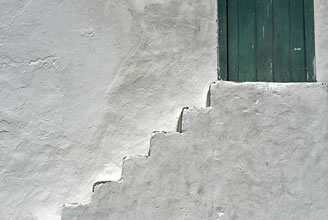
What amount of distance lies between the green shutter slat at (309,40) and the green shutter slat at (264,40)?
0.89 ft

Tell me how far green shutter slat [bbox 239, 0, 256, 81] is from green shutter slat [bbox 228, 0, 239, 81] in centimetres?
3

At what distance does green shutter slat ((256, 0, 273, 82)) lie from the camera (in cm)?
360

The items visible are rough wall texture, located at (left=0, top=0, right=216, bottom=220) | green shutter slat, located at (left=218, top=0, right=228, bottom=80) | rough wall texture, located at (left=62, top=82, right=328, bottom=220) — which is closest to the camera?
rough wall texture, located at (left=62, top=82, right=328, bottom=220)

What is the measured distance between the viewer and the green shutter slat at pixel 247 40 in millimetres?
3598

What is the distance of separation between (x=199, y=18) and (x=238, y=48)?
38 centimetres

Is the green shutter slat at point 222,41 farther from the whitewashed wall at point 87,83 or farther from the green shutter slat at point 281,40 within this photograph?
the green shutter slat at point 281,40

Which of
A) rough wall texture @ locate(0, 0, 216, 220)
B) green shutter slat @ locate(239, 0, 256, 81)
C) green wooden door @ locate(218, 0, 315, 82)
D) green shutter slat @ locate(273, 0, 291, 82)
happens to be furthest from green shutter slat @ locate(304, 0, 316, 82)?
rough wall texture @ locate(0, 0, 216, 220)

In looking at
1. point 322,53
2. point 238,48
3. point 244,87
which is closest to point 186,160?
point 244,87


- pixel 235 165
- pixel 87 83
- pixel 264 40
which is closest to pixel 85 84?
pixel 87 83

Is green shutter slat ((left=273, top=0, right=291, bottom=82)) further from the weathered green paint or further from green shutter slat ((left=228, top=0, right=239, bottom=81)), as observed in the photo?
green shutter slat ((left=228, top=0, right=239, bottom=81))

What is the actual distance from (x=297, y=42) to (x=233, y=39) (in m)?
0.49

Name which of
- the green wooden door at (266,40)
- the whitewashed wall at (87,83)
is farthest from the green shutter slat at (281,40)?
the whitewashed wall at (87,83)

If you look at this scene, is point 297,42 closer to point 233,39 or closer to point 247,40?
point 247,40

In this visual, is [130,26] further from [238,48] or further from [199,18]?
[238,48]
